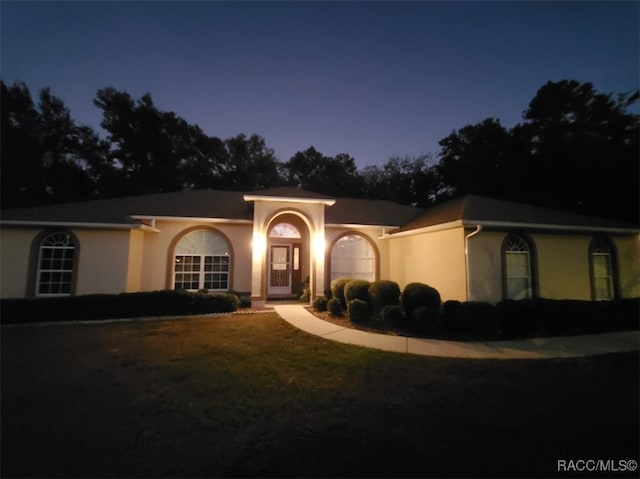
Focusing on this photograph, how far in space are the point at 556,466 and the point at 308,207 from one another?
10.7m

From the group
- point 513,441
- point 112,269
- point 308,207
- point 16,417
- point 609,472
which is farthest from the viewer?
point 308,207

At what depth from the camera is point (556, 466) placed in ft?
9.21

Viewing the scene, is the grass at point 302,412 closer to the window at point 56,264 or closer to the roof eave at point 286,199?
the window at point 56,264

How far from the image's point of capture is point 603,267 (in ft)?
35.9

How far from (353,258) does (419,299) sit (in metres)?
5.56

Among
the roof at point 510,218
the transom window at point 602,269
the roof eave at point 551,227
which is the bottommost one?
the transom window at point 602,269

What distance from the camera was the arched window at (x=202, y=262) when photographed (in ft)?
40.2

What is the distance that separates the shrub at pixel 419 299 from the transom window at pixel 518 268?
331 cm

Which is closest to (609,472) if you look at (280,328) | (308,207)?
(280,328)

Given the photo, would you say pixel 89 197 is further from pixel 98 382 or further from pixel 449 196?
pixel 449 196

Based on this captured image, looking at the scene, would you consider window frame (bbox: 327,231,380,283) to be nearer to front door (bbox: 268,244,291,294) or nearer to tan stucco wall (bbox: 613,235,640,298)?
front door (bbox: 268,244,291,294)

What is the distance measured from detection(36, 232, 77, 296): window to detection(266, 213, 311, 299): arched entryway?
26.0 ft

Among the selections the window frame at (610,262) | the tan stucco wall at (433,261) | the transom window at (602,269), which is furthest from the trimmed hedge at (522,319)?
the transom window at (602,269)

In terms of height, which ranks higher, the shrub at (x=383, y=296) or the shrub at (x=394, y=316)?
the shrub at (x=383, y=296)
